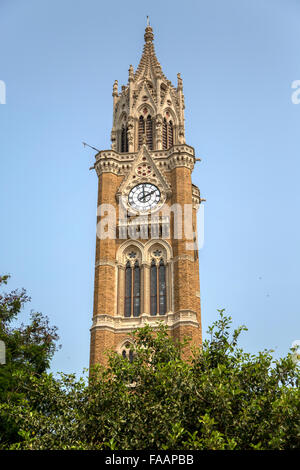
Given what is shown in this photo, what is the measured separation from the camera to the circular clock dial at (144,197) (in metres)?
45.2

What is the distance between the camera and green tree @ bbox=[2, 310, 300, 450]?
18.9 m

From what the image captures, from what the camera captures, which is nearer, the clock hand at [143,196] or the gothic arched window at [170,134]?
the clock hand at [143,196]

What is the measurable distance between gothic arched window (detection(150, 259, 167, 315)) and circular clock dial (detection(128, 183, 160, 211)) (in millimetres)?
4234

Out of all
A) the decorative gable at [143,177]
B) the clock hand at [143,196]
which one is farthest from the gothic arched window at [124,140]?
the clock hand at [143,196]

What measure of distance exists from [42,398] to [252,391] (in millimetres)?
7739

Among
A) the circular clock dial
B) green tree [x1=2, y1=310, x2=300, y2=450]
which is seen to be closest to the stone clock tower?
the circular clock dial

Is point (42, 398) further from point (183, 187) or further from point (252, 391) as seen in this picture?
point (183, 187)

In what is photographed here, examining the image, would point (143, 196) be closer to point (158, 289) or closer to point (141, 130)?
point (158, 289)

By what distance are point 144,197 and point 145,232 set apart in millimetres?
3044

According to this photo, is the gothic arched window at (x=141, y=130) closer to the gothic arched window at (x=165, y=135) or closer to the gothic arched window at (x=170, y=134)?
the gothic arched window at (x=165, y=135)

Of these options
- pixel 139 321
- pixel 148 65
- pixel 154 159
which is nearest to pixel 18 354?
pixel 139 321

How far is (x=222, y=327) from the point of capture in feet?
76.2

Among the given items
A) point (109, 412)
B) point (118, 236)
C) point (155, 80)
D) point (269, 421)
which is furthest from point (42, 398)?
point (155, 80)

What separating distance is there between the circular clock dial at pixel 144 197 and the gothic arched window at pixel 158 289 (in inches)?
167
